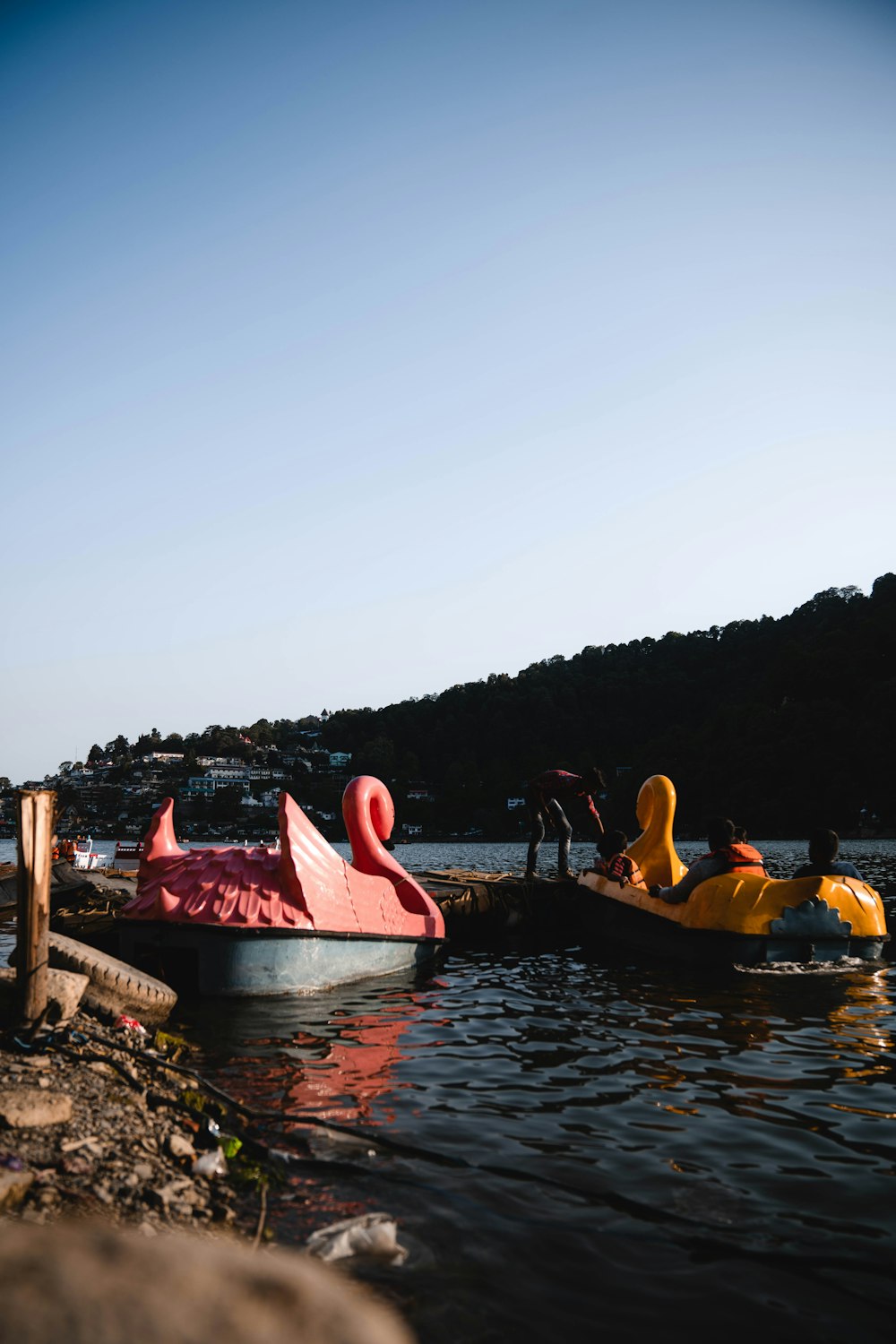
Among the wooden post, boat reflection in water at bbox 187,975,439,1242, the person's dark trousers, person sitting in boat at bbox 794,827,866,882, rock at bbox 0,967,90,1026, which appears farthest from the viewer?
the person's dark trousers

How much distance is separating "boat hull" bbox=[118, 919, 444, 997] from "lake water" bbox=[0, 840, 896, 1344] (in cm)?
26

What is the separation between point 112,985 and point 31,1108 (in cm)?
316

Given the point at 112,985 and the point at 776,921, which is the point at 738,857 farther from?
the point at 112,985

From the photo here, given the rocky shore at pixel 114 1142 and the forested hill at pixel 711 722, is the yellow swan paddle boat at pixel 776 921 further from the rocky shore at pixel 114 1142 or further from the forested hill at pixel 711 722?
the forested hill at pixel 711 722

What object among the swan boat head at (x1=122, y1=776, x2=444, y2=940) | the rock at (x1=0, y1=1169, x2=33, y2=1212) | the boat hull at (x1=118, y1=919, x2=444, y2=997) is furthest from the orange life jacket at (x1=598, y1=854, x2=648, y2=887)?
the rock at (x1=0, y1=1169, x2=33, y2=1212)

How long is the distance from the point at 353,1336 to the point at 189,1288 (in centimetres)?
23

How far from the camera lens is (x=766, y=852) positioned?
53281 millimetres

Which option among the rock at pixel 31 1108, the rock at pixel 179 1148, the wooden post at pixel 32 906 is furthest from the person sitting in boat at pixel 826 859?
the rock at pixel 31 1108

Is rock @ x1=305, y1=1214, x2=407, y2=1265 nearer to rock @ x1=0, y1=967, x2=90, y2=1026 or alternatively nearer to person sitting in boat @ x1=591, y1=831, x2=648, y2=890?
rock @ x1=0, y1=967, x2=90, y2=1026

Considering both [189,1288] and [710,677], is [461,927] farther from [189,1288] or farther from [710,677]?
[710,677]

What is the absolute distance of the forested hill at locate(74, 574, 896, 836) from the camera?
64.1 metres

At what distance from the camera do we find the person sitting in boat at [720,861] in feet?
40.8

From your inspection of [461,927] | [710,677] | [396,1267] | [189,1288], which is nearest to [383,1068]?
[396,1267]

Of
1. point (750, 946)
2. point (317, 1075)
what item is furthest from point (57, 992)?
point (750, 946)
